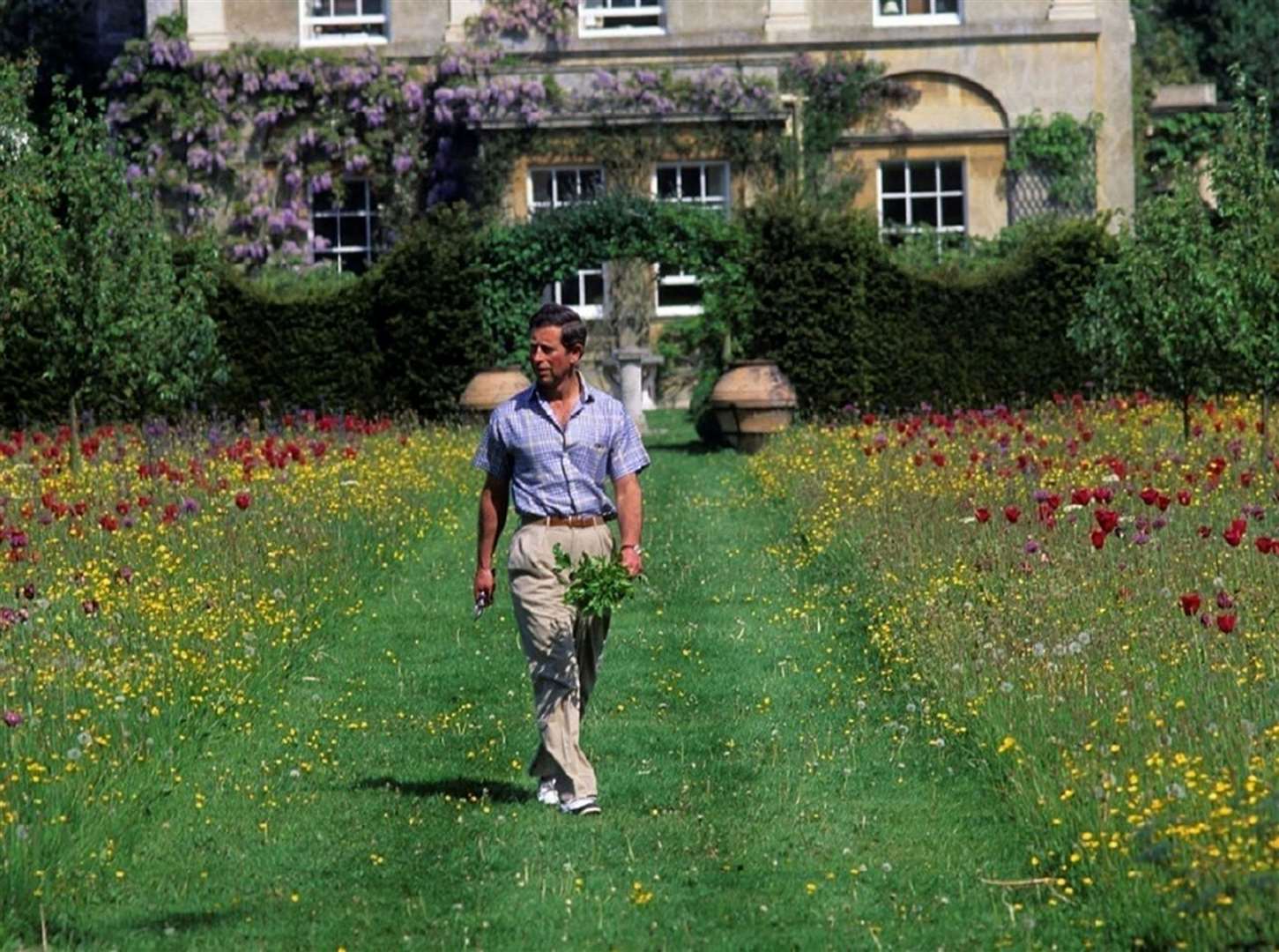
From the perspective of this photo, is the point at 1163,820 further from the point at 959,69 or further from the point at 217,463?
the point at 959,69

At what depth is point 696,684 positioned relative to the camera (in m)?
11.6

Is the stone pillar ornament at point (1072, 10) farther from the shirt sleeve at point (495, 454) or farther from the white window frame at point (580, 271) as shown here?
the shirt sleeve at point (495, 454)

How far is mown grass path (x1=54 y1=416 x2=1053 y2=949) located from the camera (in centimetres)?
746

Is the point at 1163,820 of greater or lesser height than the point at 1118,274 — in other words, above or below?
below

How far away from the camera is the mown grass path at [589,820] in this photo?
7.46m

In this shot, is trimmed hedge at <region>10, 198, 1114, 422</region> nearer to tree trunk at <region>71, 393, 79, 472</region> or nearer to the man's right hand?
tree trunk at <region>71, 393, 79, 472</region>

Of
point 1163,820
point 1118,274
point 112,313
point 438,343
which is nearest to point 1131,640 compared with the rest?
point 1163,820

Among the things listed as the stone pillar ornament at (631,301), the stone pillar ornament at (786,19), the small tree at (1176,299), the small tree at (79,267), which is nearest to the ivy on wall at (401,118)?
the stone pillar ornament at (786,19)

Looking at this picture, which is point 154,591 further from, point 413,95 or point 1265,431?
point 413,95

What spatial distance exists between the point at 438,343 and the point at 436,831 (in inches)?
681

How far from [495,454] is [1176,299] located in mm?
11339

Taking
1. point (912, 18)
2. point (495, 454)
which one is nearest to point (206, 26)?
point (912, 18)

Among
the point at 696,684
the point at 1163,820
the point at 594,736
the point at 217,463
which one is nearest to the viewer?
the point at 1163,820

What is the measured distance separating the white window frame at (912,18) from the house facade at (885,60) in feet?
0.07
